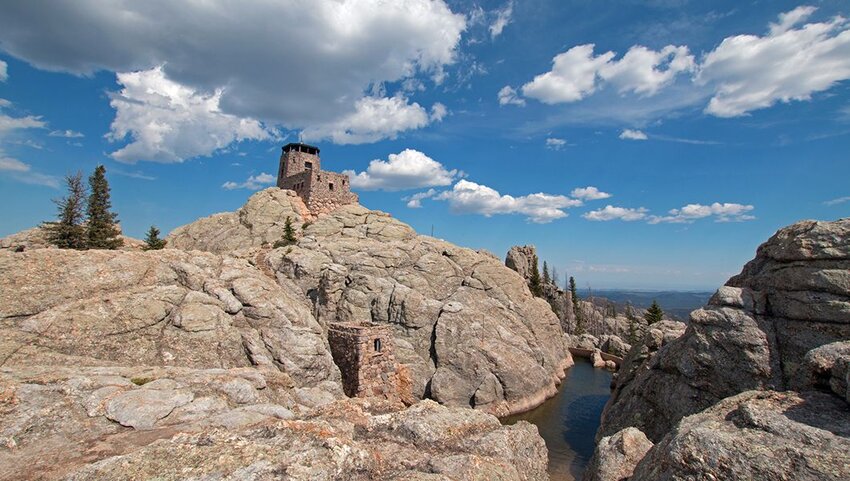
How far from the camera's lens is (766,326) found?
12805 mm

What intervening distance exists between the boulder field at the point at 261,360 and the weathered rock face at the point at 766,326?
7447 mm

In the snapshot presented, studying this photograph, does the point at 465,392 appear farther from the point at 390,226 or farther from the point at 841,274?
the point at 841,274

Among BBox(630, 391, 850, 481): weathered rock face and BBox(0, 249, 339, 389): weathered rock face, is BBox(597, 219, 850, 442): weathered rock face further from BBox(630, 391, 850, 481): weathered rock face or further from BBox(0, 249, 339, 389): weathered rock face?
BBox(0, 249, 339, 389): weathered rock face

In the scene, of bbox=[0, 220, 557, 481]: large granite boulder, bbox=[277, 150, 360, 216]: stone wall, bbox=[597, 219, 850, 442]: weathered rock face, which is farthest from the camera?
bbox=[277, 150, 360, 216]: stone wall

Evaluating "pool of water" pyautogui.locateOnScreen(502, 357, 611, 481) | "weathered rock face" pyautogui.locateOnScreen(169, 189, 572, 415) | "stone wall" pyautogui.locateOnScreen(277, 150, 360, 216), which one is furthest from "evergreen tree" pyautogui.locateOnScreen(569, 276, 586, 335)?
"stone wall" pyautogui.locateOnScreen(277, 150, 360, 216)

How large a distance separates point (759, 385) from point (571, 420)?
96.9ft

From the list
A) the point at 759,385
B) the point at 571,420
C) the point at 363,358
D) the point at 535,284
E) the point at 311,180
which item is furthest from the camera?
the point at 535,284

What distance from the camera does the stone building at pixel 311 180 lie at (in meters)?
59.0

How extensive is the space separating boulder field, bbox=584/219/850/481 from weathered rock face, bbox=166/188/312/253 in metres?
47.1

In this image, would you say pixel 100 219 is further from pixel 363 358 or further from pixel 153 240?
pixel 363 358

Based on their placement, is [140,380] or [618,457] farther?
[140,380]

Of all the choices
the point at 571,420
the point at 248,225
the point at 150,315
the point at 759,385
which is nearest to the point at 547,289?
the point at 571,420

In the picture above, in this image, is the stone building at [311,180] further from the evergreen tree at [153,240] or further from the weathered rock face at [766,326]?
the weathered rock face at [766,326]

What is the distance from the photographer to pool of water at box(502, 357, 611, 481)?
2906 cm
